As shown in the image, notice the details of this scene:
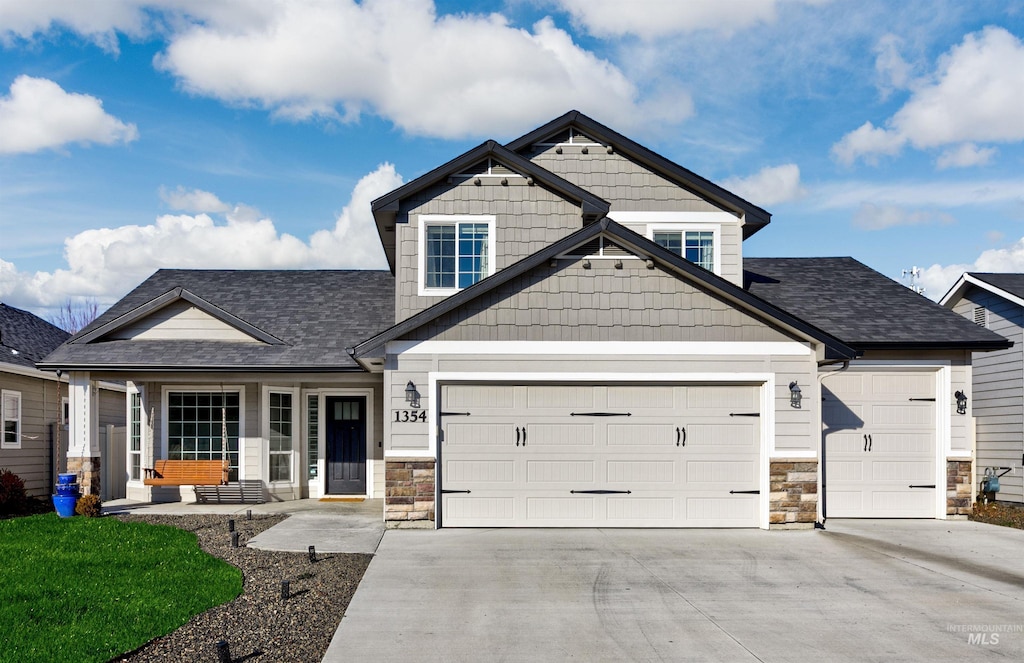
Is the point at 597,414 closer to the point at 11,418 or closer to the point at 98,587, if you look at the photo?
the point at 98,587

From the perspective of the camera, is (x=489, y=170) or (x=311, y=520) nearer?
(x=311, y=520)

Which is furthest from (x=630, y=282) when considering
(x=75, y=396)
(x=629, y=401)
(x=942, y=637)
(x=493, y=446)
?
(x=75, y=396)

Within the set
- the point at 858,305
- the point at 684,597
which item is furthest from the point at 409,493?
the point at 858,305

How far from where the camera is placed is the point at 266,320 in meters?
16.2

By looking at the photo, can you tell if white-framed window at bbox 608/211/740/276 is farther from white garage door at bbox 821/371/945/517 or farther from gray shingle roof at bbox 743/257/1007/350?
white garage door at bbox 821/371/945/517

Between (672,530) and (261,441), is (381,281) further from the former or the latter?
(672,530)

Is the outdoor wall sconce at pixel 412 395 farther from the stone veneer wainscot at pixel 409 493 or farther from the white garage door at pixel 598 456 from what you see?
the stone veneer wainscot at pixel 409 493

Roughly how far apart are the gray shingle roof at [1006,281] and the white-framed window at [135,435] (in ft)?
59.3

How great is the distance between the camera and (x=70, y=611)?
24.9ft

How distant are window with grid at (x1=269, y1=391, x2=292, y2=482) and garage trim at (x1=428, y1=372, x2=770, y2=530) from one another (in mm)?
5233

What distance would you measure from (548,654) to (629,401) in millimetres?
6276

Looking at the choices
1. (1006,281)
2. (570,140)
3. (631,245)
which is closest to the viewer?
(631,245)

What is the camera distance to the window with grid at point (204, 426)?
15859 millimetres

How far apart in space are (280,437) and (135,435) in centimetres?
290
